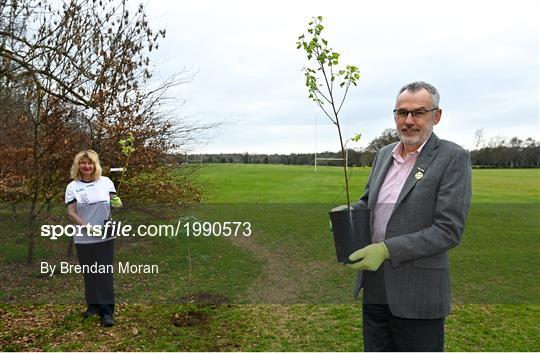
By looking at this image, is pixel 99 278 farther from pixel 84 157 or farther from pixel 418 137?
pixel 418 137

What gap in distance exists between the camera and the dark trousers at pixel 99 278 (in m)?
3.87

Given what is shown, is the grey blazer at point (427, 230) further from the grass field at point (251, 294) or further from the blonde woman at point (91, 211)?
the blonde woman at point (91, 211)

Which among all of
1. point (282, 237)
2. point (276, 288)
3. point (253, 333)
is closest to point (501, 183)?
point (282, 237)

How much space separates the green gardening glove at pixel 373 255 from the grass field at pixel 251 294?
97 centimetres

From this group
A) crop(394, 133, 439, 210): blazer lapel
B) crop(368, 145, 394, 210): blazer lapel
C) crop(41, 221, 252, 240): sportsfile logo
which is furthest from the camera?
crop(41, 221, 252, 240): sportsfile logo

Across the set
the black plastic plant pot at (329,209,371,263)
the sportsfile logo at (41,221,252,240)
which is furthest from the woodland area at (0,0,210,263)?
the black plastic plant pot at (329,209,371,263)

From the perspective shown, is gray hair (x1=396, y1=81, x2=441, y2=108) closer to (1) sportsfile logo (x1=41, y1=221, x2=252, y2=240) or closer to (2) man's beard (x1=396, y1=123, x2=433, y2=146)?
(2) man's beard (x1=396, y1=123, x2=433, y2=146)

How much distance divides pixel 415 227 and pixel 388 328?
1.90 ft

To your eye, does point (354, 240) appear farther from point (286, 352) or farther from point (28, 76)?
point (28, 76)

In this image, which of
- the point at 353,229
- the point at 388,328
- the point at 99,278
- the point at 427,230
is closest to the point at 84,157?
the point at 99,278

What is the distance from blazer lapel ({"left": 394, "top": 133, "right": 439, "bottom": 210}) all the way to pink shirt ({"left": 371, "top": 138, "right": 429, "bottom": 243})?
0.07 meters

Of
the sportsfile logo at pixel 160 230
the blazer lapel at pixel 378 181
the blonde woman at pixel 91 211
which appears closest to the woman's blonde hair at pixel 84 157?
the blonde woman at pixel 91 211

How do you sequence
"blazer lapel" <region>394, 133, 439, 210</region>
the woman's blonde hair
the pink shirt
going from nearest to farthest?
1. "blazer lapel" <region>394, 133, 439, 210</region>
2. the pink shirt
3. the woman's blonde hair

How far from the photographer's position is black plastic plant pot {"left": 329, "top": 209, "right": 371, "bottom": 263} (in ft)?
6.88
